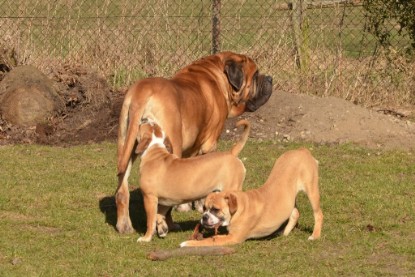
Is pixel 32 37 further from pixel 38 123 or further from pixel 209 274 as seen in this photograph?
pixel 209 274

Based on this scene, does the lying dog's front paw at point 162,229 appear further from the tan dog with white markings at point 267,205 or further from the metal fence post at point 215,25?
the metal fence post at point 215,25

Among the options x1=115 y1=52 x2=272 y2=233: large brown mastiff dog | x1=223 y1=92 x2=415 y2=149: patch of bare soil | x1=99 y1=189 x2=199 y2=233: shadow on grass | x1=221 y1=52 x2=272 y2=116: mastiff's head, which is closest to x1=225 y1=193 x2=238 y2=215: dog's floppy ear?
x1=115 y1=52 x2=272 y2=233: large brown mastiff dog

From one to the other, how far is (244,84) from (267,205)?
2326mm

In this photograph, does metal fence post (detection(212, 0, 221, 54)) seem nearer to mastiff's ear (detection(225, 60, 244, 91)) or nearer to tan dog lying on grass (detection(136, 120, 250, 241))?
mastiff's ear (detection(225, 60, 244, 91))

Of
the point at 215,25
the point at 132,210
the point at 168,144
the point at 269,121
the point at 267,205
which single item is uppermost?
the point at 168,144

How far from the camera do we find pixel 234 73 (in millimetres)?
10609

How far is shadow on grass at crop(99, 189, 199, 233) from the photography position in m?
9.54

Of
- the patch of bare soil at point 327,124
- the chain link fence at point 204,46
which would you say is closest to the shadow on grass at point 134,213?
the patch of bare soil at point 327,124

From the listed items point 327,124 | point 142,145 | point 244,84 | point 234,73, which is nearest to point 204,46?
point 327,124

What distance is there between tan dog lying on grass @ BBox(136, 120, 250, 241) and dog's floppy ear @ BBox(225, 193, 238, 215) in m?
0.37

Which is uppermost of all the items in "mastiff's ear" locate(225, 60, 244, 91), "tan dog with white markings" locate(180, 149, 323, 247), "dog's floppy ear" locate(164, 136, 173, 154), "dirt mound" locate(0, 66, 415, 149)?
"mastiff's ear" locate(225, 60, 244, 91)

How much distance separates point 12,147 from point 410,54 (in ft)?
20.4

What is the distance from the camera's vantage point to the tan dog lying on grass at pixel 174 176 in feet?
28.4

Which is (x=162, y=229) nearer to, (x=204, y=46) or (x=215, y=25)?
(x=215, y=25)
